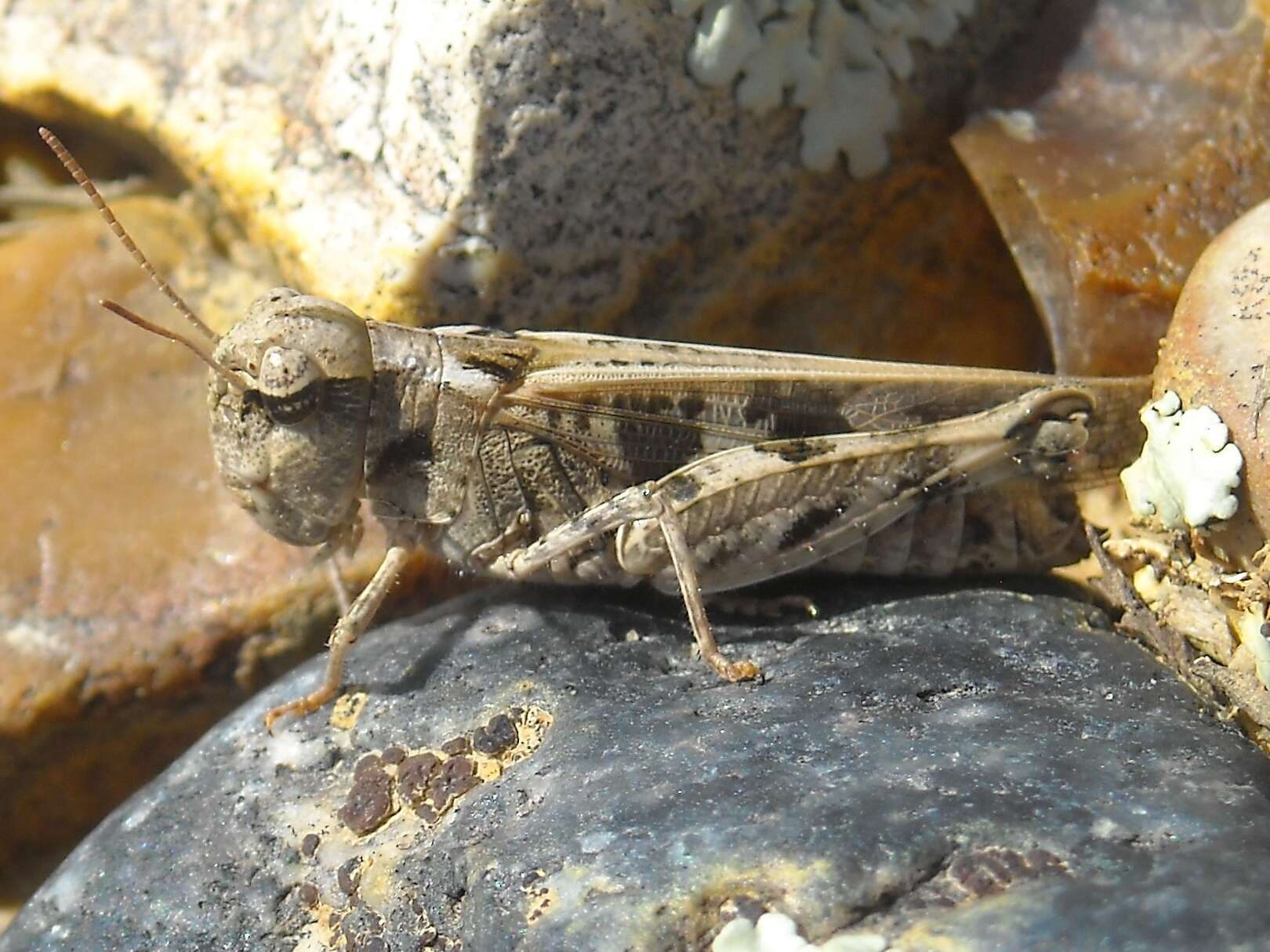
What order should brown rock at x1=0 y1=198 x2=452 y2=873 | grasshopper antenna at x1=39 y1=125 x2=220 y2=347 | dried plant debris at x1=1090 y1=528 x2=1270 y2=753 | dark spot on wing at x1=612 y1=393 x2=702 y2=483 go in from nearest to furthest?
1. dried plant debris at x1=1090 y1=528 x2=1270 y2=753
2. grasshopper antenna at x1=39 y1=125 x2=220 y2=347
3. dark spot on wing at x1=612 y1=393 x2=702 y2=483
4. brown rock at x1=0 y1=198 x2=452 y2=873

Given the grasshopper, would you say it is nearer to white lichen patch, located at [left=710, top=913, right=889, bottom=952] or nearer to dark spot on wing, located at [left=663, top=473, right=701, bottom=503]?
dark spot on wing, located at [left=663, top=473, right=701, bottom=503]

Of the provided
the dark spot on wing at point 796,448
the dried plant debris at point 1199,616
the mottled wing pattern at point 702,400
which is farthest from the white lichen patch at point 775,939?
the mottled wing pattern at point 702,400

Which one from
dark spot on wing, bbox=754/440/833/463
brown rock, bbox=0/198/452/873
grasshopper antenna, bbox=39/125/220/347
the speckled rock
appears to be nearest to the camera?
grasshopper antenna, bbox=39/125/220/347

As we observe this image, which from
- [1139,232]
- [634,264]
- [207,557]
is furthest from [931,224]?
[207,557]

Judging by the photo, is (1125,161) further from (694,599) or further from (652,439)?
(694,599)


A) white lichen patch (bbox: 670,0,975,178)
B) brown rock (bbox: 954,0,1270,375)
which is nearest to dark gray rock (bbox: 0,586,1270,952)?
brown rock (bbox: 954,0,1270,375)

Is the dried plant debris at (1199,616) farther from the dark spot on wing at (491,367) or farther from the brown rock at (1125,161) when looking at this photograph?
the dark spot on wing at (491,367)

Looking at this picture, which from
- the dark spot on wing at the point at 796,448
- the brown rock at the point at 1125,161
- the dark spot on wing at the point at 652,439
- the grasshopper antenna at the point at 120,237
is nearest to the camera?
the grasshopper antenna at the point at 120,237
